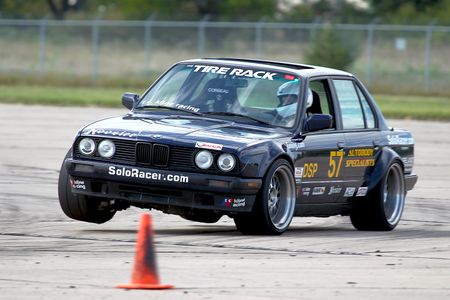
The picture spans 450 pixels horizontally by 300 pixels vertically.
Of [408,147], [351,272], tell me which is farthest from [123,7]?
[351,272]

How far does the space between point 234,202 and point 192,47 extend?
120 feet

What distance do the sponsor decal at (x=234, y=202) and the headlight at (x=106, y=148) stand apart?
1.05 meters

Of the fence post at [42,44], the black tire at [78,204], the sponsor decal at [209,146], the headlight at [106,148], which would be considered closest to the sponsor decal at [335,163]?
the sponsor decal at [209,146]

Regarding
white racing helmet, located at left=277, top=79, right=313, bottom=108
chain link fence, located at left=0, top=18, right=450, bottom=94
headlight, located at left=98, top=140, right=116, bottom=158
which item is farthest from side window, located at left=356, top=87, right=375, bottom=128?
chain link fence, located at left=0, top=18, right=450, bottom=94

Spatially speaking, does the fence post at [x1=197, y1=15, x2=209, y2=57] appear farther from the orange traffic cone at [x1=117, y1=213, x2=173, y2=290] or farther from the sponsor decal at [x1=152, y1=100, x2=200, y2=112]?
the orange traffic cone at [x1=117, y1=213, x2=173, y2=290]

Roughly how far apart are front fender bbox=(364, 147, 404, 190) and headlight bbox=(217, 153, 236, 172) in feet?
7.66

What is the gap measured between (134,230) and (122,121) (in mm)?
961

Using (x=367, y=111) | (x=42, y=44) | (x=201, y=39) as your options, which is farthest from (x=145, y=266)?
(x=42, y=44)

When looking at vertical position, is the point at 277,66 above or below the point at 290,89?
above

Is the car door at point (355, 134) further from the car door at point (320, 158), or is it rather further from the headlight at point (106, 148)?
the headlight at point (106, 148)

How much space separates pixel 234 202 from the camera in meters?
10.6

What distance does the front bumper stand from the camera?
1052 cm

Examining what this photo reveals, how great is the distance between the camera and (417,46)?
44.8 metres

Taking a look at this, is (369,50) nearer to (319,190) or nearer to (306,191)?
(319,190)
